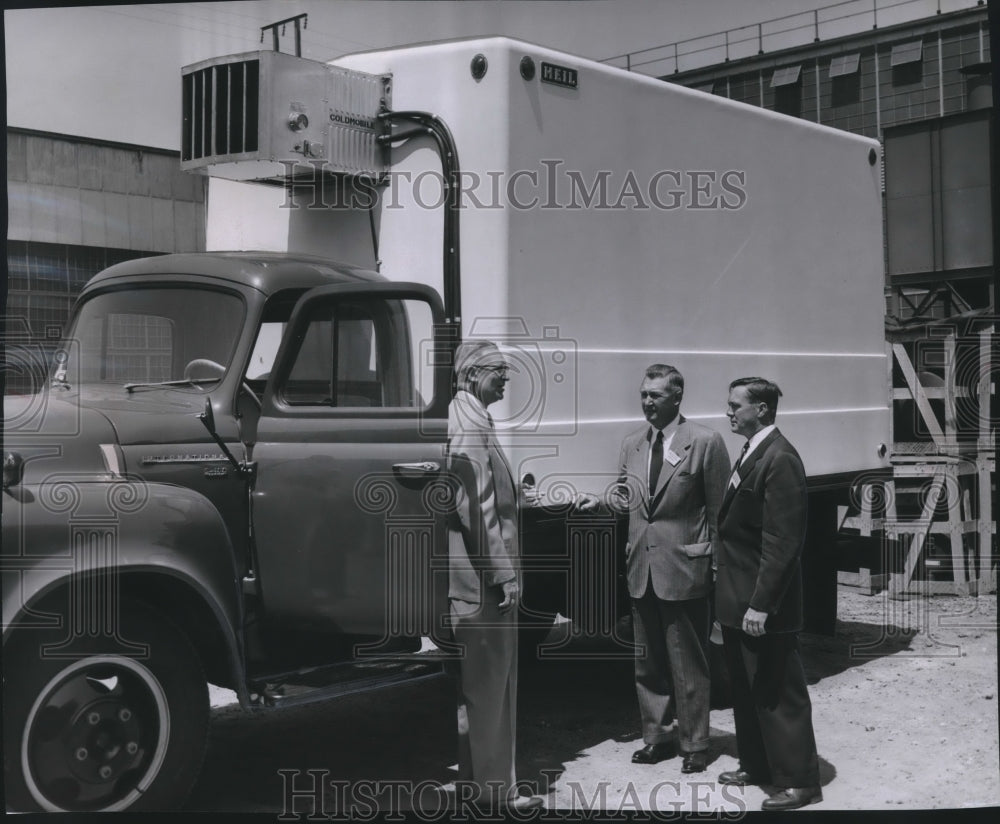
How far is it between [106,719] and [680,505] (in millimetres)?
2813

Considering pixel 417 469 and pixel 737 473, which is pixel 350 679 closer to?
pixel 417 469

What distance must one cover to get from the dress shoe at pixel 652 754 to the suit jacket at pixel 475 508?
1532 millimetres

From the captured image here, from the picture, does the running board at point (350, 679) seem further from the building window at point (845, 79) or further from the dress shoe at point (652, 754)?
the building window at point (845, 79)

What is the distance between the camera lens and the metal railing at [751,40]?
249 inches

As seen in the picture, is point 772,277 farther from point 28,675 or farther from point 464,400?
point 28,675

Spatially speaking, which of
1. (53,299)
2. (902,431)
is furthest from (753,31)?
(902,431)

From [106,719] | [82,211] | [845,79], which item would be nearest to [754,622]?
[106,719]

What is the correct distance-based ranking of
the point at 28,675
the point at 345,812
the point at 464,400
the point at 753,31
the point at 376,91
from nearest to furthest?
1. the point at 28,675
2. the point at 464,400
3. the point at 345,812
4. the point at 376,91
5. the point at 753,31

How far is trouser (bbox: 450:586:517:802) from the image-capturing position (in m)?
4.76

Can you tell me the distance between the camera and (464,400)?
4.72 m

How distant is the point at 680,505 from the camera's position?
5539mm

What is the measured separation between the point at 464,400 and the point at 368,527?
70 centimetres

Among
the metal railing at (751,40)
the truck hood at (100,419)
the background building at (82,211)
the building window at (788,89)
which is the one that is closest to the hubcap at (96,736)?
the truck hood at (100,419)

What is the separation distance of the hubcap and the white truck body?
1947mm
